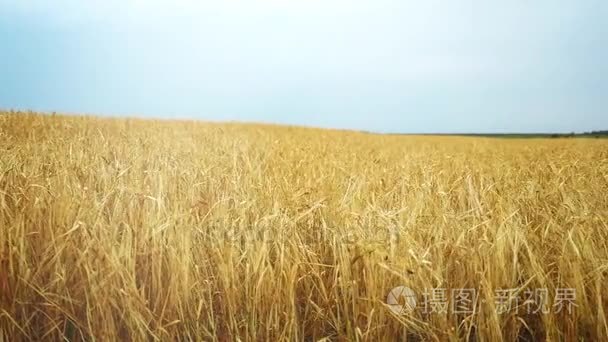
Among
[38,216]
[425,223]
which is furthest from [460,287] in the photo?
[38,216]

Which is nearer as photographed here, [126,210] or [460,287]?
[460,287]

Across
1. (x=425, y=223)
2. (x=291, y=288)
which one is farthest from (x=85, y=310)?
(x=425, y=223)

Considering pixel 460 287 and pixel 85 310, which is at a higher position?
pixel 460 287

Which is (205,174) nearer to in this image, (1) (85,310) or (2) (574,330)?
(1) (85,310)

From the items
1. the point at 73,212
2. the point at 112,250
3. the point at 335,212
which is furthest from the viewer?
the point at 335,212

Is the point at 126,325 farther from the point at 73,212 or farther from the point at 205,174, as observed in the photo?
the point at 205,174

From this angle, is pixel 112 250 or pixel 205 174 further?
pixel 205 174

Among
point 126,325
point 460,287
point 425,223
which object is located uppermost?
point 425,223

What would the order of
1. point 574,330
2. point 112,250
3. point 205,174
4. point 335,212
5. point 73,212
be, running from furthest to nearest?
1. point 205,174
2. point 335,212
3. point 73,212
4. point 112,250
5. point 574,330

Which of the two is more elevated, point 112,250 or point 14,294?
point 112,250

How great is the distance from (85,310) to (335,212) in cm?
100

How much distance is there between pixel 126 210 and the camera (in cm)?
183

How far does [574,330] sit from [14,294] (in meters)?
1.64

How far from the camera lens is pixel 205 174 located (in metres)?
2.71
